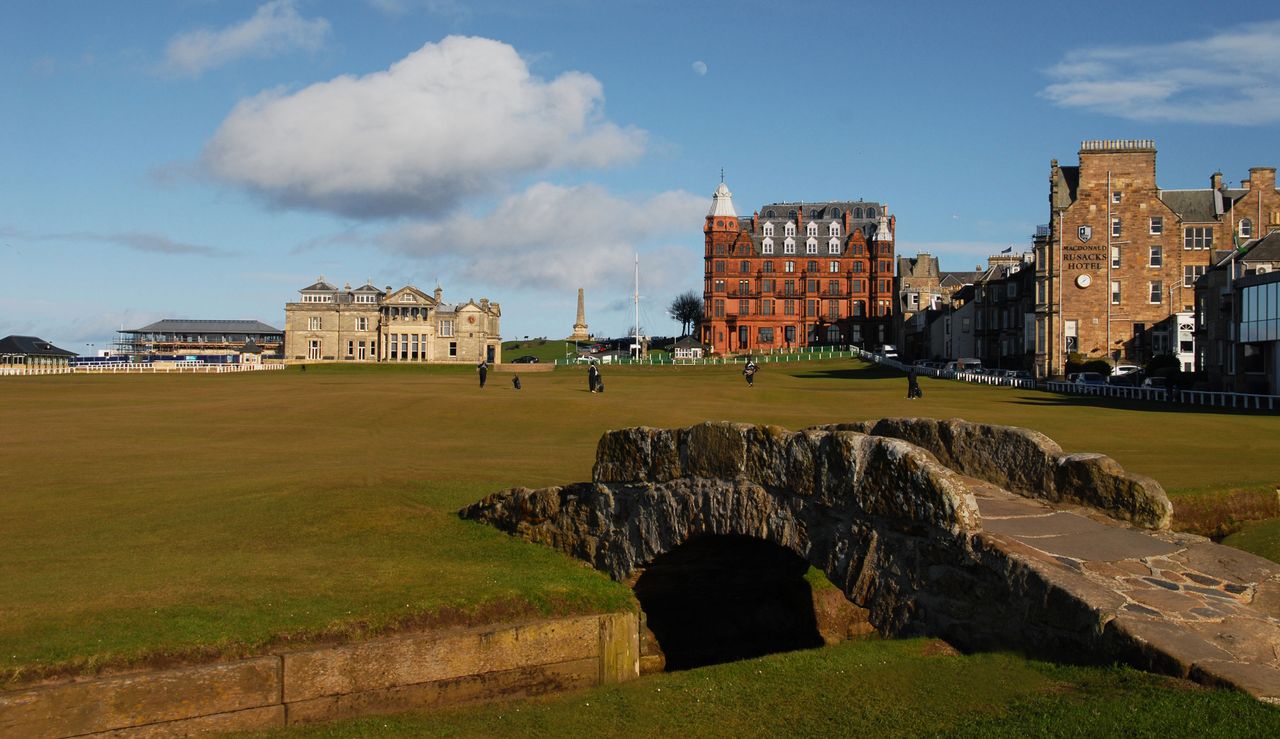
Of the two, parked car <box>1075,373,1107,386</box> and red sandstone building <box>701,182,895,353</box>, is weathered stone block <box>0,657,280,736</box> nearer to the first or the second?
parked car <box>1075,373,1107,386</box>

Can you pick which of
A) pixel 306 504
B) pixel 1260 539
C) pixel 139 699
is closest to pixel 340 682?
pixel 139 699

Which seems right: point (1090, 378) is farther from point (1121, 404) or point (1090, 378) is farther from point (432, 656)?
point (432, 656)

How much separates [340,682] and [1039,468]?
8.15 m

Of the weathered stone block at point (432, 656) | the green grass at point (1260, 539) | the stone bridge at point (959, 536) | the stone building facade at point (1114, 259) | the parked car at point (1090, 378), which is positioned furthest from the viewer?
the stone building facade at point (1114, 259)

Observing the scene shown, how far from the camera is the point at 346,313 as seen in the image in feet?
487

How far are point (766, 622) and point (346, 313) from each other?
138784mm

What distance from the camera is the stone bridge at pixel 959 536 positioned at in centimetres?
898

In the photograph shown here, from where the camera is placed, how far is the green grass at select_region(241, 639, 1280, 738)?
24.9 feet

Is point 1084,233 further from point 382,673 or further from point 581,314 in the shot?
point 581,314

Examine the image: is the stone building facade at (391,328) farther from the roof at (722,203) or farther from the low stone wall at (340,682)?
the low stone wall at (340,682)

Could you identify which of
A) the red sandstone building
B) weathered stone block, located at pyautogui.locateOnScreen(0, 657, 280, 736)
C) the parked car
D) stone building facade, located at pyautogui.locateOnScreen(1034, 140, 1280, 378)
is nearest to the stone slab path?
weathered stone block, located at pyautogui.locateOnScreen(0, 657, 280, 736)

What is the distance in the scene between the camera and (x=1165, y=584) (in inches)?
385

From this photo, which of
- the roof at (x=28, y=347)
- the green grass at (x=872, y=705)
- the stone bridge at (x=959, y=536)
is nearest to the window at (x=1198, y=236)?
the stone bridge at (x=959, y=536)

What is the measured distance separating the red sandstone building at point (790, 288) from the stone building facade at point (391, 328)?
30.9 meters
